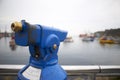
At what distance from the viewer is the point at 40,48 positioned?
109 centimetres

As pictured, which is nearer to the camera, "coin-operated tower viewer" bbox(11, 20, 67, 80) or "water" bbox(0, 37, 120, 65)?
"coin-operated tower viewer" bbox(11, 20, 67, 80)

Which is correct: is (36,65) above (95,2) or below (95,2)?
below

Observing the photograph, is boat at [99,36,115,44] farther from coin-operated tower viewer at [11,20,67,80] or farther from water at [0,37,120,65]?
coin-operated tower viewer at [11,20,67,80]

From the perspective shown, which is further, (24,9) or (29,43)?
(24,9)

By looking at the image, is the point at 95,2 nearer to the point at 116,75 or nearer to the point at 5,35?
the point at 116,75

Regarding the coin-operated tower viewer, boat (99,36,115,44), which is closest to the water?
boat (99,36,115,44)

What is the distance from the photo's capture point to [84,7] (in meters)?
1.97

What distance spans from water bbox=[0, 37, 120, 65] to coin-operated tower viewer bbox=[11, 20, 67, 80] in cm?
75

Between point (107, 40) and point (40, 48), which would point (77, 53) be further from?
point (40, 48)

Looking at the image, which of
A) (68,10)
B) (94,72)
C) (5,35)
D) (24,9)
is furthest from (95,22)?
(5,35)

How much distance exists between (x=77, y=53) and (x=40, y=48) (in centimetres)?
95

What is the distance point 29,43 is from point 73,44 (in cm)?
97

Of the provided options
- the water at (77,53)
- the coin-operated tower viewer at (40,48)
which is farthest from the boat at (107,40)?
the coin-operated tower viewer at (40,48)

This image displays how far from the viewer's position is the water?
196 centimetres
